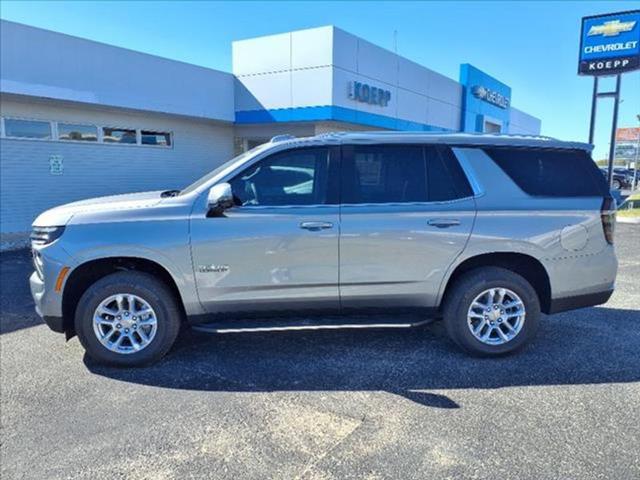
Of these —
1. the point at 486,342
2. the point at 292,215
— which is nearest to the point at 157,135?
the point at 292,215

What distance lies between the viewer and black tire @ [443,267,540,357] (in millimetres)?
4027

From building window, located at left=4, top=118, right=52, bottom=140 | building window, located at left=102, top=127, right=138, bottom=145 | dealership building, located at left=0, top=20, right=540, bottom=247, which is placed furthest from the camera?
building window, located at left=102, top=127, right=138, bottom=145

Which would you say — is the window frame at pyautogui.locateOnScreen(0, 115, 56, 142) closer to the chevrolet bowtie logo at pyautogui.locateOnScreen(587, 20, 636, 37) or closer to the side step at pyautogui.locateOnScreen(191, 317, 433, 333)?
the side step at pyautogui.locateOnScreen(191, 317, 433, 333)

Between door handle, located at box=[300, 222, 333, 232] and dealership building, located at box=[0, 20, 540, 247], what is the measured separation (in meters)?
9.49

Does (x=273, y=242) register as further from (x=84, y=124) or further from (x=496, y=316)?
(x=84, y=124)

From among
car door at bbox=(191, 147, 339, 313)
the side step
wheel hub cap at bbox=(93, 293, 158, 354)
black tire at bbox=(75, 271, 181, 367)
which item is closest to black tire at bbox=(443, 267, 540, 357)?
the side step

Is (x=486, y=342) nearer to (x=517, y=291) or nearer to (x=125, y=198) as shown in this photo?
(x=517, y=291)

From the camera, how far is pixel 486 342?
4086mm

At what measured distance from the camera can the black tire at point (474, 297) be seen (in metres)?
4.03

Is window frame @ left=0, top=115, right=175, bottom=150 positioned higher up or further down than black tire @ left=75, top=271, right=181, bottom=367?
higher up

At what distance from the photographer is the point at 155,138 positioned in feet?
46.6

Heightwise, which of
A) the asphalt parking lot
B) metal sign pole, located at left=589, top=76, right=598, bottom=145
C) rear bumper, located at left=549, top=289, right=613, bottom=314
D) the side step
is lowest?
the asphalt parking lot

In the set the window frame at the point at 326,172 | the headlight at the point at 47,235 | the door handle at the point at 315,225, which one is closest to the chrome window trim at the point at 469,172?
the window frame at the point at 326,172

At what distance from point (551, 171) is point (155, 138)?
12568mm
